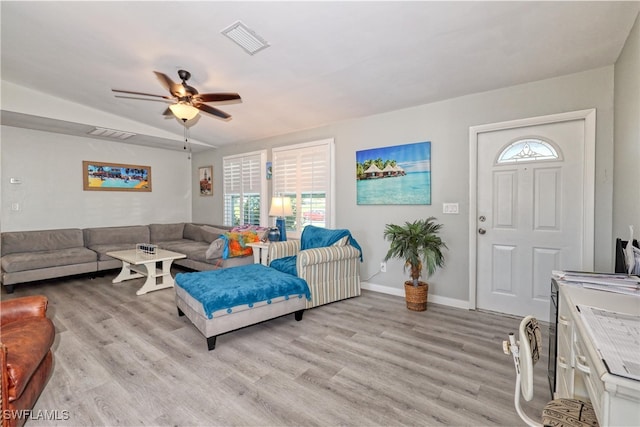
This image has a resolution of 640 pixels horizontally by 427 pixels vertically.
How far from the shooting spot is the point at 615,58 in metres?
2.52

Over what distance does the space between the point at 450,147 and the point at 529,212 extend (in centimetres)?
107

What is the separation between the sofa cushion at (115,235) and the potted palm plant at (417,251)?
191 inches

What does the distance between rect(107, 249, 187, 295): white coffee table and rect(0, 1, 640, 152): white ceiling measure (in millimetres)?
2270

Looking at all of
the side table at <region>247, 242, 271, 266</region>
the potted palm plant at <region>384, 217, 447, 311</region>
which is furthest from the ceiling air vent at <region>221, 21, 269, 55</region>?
the side table at <region>247, 242, 271, 266</region>

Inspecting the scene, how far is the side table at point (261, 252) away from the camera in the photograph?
14.0ft

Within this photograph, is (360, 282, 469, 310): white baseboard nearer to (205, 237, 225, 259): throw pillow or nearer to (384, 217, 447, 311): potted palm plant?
(384, 217, 447, 311): potted palm plant

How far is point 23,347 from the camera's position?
164cm

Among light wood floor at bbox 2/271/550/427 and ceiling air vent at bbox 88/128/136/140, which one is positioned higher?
ceiling air vent at bbox 88/128/136/140

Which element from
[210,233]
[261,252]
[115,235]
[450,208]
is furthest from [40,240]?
[450,208]

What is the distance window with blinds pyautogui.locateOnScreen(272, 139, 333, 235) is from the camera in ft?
14.9

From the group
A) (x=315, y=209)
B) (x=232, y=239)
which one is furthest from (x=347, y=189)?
(x=232, y=239)

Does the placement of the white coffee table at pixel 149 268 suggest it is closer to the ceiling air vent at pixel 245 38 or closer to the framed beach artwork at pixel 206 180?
the framed beach artwork at pixel 206 180

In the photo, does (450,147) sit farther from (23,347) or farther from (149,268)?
(149,268)

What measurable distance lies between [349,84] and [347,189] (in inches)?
59.8
